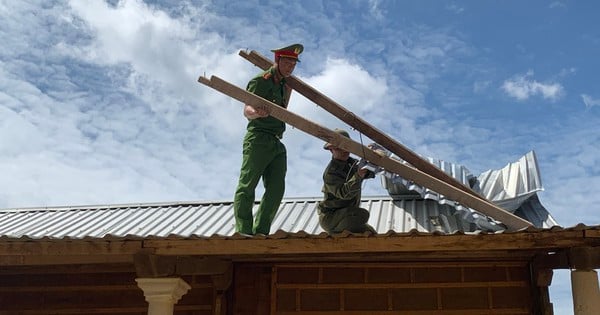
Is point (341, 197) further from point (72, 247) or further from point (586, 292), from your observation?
point (72, 247)

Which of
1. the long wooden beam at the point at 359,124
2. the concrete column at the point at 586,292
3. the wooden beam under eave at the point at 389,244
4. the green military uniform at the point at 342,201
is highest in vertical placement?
the long wooden beam at the point at 359,124

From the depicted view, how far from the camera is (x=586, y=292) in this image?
5.64 metres

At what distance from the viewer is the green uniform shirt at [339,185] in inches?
283

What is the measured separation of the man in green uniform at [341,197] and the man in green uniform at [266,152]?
0.53 m

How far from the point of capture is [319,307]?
7574mm

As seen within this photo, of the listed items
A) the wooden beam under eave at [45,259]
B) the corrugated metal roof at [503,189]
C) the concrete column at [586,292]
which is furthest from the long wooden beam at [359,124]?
the wooden beam under eave at [45,259]

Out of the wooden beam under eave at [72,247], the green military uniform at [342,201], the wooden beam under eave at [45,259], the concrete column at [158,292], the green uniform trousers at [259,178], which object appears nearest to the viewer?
the wooden beam under eave at [72,247]

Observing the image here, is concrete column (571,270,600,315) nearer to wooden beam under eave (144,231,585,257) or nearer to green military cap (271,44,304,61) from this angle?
wooden beam under eave (144,231,585,257)

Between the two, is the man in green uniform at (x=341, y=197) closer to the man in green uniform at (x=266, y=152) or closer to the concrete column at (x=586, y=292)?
the man in green uniform at (x=266, y=152)

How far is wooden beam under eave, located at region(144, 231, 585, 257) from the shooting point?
215 inches

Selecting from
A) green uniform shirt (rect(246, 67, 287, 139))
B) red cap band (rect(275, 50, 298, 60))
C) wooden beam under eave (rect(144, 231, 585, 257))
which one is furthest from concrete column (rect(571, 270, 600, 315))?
red cap band (rect(275, 50, 298, 60))

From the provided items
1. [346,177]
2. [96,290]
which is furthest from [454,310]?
[96,290]

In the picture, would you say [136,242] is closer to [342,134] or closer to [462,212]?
[342,134]

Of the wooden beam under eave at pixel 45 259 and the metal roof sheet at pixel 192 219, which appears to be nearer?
the wooden beam under eave at pixel 45 259
